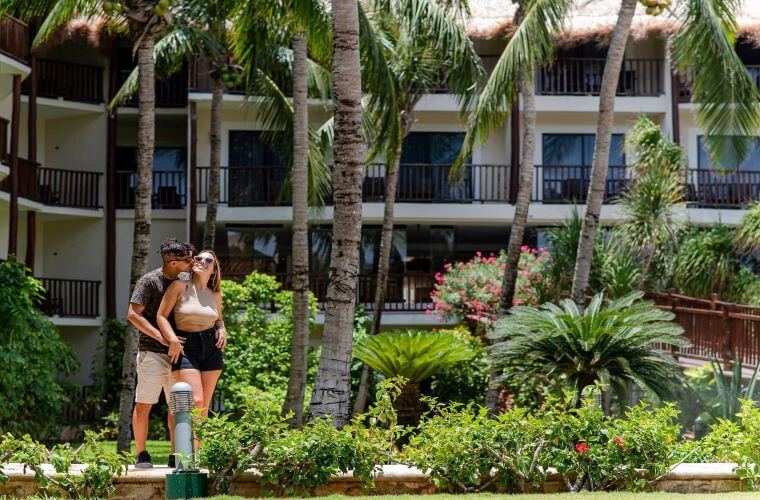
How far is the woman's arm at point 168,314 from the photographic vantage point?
9.70 m

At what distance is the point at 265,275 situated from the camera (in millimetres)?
26859

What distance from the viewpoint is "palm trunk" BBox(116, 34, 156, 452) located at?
54.9ft

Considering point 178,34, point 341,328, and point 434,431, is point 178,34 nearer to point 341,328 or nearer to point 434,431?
point 341,328

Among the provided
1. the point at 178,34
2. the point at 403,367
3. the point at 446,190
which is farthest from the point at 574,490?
the point at 446,190

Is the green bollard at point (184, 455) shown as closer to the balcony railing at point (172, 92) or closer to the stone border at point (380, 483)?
the stone border at point (380, 483)

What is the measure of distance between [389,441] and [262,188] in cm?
2030

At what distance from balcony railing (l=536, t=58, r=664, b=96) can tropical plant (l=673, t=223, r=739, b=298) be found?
18.3ft

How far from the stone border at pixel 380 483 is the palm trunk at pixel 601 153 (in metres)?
7.79

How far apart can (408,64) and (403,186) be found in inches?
257

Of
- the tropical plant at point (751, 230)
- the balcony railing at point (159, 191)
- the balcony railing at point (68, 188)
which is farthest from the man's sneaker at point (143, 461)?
the balcony railing at point (159, 191)

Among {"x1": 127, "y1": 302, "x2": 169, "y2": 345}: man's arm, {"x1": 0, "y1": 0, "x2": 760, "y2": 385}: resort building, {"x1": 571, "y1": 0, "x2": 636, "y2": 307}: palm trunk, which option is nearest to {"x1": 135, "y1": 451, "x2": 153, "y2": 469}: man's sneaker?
{"x1": 127, "y1": 302, "x2": 169, "y2": 345}: man's arm

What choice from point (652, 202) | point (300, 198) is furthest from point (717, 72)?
point (300, 198)

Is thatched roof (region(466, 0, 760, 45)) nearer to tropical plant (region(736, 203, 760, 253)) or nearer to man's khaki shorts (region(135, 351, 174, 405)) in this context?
tropical plant (region(736, 203, 760, 253))

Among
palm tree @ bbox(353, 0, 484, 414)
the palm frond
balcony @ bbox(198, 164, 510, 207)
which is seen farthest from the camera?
balcony @ bbox(198, 164, 510, 207)
